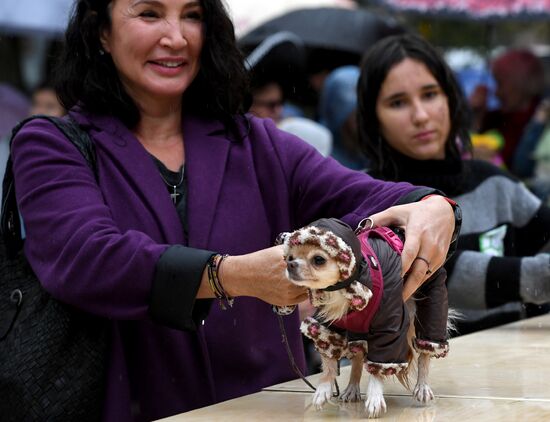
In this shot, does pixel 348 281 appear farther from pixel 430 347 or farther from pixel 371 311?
pixel 430 347

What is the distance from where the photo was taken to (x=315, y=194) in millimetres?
2779

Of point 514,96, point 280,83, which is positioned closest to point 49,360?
point 280,83

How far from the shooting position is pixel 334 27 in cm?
913

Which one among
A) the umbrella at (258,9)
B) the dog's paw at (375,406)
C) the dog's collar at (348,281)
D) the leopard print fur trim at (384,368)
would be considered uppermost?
the dog's collar at (348,281)

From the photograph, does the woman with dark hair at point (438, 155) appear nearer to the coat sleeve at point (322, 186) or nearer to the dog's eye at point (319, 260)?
the coat sleeve at point (322, 186)

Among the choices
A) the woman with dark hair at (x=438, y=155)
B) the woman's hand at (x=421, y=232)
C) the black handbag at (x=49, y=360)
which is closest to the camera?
the woman's hand at (x=421, y=232)

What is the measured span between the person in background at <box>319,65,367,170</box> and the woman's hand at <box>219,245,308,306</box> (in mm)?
3724

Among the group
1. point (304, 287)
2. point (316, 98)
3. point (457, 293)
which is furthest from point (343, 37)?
point (304, 287)

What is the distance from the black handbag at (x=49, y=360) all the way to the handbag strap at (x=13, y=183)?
5.2 inches

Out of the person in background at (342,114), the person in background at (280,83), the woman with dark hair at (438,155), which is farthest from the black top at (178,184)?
the person in background at (342,114)

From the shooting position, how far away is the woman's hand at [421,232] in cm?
226

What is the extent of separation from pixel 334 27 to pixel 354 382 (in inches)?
279

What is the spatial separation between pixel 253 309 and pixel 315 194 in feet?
1.15

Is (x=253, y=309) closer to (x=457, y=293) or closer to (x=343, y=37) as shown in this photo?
(x=457, y=293)
